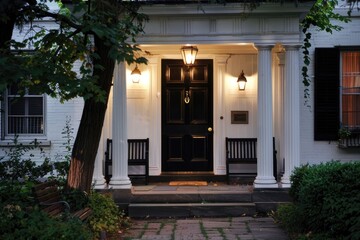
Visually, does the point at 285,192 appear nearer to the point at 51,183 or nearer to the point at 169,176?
the point at 169,176

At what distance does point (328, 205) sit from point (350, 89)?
5397mm

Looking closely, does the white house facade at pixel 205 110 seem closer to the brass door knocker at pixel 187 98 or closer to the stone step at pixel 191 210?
the brass door knocker at pixel 187 98

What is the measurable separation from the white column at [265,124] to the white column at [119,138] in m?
2.60

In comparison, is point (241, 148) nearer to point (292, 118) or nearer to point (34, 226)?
point (292, 118)

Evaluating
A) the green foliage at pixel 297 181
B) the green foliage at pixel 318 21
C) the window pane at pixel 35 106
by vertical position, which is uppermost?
the green foliage at pixel 318 21

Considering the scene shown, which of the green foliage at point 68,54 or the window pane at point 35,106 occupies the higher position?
the green foliage at point 68,54

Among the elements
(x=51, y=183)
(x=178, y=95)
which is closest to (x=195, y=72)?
(x=178, y=95)

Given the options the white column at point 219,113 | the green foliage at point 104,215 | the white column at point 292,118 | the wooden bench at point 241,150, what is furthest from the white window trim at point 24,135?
the white column at point 292,118

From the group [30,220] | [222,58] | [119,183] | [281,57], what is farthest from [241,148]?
[30,220]

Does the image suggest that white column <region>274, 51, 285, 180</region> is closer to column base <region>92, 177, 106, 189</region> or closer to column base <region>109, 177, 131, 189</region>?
column base <region>109, 177, 131, 189</region>

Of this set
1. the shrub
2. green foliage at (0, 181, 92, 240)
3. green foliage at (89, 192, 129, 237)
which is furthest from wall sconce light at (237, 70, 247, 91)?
green foliage at (0, 181, 92, 240)

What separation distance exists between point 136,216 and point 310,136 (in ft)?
14.5

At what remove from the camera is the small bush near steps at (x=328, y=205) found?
549 centimetres

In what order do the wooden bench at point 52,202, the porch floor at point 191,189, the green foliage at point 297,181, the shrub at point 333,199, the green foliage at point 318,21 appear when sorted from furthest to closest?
1. the green foliage at point 318,21
2. the porch floor at point 191,189
3. the green foliage at point 297,181
4. the wooden bench at point 52,202
5. the shrub at point 333,199
